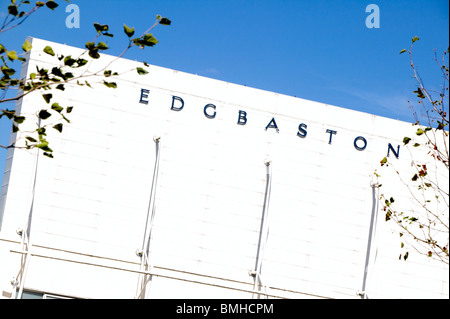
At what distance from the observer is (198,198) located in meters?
30.1

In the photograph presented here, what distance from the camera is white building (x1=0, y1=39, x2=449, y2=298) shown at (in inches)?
1121

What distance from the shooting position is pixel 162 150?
3009 cm

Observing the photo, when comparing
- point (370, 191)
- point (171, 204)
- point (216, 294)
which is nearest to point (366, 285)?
point (370, 191)

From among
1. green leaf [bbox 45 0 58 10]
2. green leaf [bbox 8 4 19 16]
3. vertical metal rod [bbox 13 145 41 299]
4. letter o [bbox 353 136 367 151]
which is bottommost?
vertical metal rod [bbox 13 145 41 299]

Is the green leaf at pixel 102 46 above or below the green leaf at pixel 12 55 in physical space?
above

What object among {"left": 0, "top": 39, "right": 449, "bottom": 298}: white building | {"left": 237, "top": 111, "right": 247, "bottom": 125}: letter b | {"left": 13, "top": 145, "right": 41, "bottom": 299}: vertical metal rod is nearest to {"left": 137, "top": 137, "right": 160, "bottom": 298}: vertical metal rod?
{"left": 0, "top": 39, "right": 449, "bottom": 298}: white building

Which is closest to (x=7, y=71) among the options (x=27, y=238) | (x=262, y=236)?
(x=27, y=238)

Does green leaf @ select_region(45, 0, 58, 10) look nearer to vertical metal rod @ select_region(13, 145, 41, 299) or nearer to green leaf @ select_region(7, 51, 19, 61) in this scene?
green leaf @ select_region(7, 51, 19, 61)

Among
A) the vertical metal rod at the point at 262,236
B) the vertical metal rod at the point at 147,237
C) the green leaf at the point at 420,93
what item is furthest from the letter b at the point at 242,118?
the green leaf at the point at 420,93

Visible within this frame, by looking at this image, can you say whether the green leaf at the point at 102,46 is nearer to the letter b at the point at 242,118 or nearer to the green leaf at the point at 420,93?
the green leaf at the point at 420,93

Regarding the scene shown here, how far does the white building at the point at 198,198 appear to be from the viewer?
93.5 feet

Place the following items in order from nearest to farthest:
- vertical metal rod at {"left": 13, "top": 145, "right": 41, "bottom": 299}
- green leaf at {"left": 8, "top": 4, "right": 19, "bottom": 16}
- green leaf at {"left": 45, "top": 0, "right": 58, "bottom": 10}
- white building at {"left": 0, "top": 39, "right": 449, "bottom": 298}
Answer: green leaf at {"left": 8, "top": 4, "right": 19, "bottom": 16}, green leaf at {"left": 45, "top": 0, "right": 58, "bottom": 10}, vertical metal rod at {"left": 13, "top": 145, "right": 41, "bottom": 299}, white building at {"left": 0, "top": 39, "right": 449, "bottom": 298}

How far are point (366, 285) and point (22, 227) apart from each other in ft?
48.0
